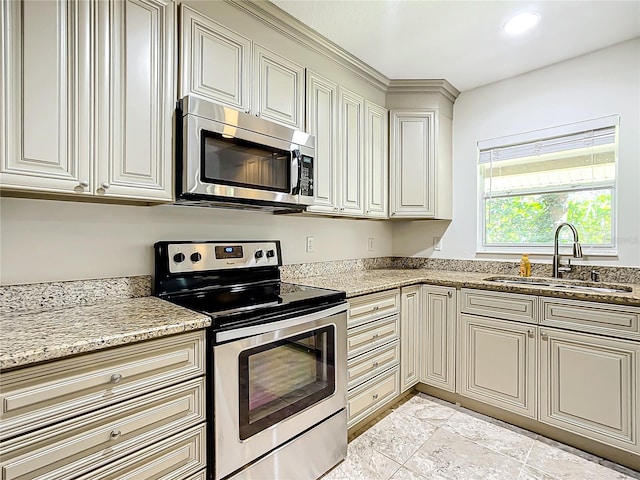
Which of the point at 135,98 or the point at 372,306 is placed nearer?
the point at 135,98

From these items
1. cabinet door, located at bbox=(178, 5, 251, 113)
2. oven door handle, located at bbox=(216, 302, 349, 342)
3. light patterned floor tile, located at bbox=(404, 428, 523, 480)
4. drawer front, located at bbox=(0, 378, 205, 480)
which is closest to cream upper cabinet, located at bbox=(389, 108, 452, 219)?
oven door handle, located at bbox=(216, 302, 349, 342)

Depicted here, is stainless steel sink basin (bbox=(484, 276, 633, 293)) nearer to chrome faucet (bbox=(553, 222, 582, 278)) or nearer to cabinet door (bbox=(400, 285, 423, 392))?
chrome faucet (bbox=(553, 222, 582, 278))

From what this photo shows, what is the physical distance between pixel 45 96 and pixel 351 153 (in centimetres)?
178

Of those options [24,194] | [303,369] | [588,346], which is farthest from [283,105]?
[588,346]

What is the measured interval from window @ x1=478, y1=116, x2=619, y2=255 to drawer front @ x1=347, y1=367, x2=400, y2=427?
1396 millimetres

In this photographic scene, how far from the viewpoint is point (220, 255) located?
1908 millimetres

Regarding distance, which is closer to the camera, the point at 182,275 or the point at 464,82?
the point at 182,275

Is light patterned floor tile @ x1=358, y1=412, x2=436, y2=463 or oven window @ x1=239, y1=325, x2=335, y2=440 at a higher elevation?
oven window @ x1=239, y1=325, x2=335, y2=440

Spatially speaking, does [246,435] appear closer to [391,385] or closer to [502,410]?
[391,385]

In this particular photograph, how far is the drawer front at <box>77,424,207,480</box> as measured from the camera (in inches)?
42.3

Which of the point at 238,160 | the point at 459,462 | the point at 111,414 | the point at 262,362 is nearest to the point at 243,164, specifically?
the point at 238,160

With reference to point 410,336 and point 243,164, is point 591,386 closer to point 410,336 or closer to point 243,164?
point 410,336

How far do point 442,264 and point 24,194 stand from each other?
2899 mm

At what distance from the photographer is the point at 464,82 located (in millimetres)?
2822
